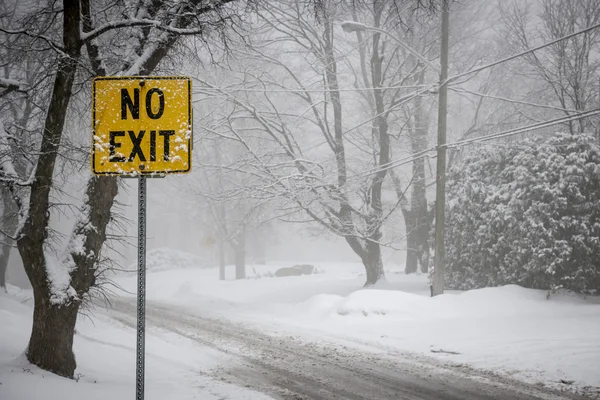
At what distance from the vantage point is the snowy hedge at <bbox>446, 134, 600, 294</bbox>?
12.8m

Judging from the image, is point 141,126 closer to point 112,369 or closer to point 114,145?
point 114,145

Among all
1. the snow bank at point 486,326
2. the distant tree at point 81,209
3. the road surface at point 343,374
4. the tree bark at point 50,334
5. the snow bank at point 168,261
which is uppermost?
the distant tree at point 81,209

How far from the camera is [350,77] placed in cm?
2191

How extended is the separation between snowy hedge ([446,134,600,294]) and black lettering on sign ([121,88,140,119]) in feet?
37.5

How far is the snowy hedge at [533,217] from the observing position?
12.8 m

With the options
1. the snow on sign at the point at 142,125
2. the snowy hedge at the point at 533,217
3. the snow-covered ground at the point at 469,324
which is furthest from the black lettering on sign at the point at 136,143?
the snowy hedge at the point at 533,217

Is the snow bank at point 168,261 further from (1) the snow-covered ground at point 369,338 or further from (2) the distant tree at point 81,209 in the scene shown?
(2) the distant tree at point 81,209

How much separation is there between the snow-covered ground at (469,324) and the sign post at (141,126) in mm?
6446

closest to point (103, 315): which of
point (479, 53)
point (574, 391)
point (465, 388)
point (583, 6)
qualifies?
point (465, 388)

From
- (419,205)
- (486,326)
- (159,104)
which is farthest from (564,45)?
(159,104)

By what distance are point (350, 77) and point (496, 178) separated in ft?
30.5

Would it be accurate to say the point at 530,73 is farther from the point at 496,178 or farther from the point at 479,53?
the point at 496,178

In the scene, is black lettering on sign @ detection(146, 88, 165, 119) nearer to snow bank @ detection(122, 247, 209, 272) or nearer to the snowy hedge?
the snowy hedge

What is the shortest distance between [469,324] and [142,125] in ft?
31.3
